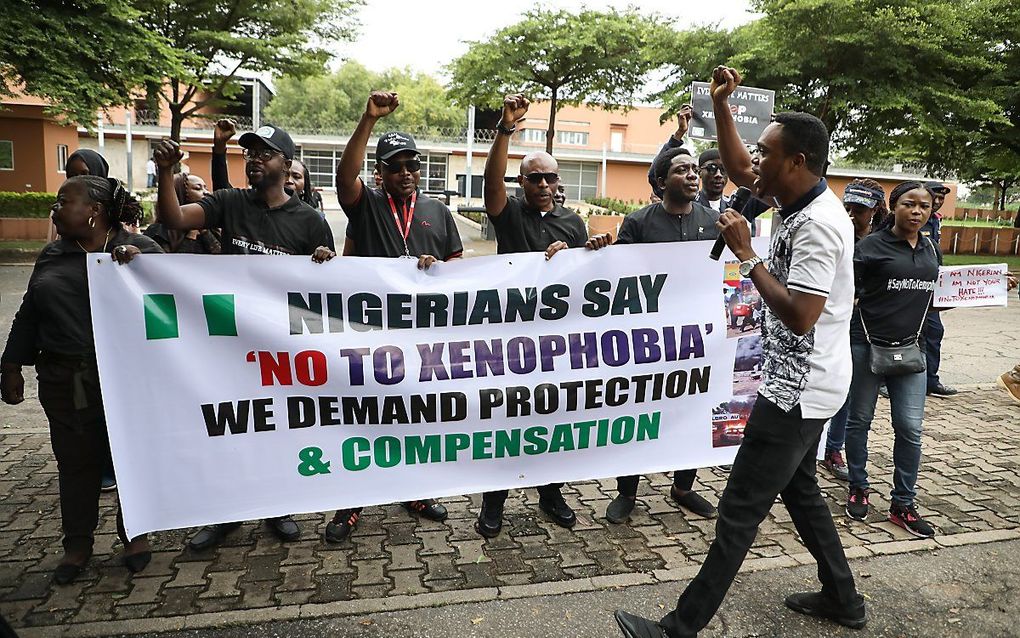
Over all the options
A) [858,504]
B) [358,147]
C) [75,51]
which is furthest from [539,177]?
[75,51]

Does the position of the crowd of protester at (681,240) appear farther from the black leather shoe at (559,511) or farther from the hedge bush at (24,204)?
the hedge bush at (24,204)

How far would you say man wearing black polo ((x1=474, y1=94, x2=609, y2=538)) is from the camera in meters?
4.18

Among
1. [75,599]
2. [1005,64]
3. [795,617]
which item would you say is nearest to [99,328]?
[75,599]

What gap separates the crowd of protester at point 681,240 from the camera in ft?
9.82

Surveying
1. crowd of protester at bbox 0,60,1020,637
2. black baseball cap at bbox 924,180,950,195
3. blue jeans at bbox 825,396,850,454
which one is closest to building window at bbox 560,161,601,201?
black baseball cap at bbox 924,180,950,195

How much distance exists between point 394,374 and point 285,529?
1.09 meters

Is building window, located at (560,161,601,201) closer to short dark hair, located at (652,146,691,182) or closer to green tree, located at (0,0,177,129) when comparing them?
green tree, located at (0,0,177,129)

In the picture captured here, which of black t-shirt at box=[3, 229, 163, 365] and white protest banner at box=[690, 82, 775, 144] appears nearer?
black t-shirt at box=[3, 229, 163, 365]

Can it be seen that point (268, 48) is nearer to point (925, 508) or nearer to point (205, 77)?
point (205, 77)

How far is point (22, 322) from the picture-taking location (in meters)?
3.60

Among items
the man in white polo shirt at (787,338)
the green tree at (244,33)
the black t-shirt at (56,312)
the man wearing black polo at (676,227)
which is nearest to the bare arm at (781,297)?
the man in white polo shirt at (787,338)

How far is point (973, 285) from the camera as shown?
254 inches

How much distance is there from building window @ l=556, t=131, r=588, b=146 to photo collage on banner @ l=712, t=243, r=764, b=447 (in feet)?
173

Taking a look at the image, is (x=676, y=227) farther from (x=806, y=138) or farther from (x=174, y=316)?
(x=174, y=316)
